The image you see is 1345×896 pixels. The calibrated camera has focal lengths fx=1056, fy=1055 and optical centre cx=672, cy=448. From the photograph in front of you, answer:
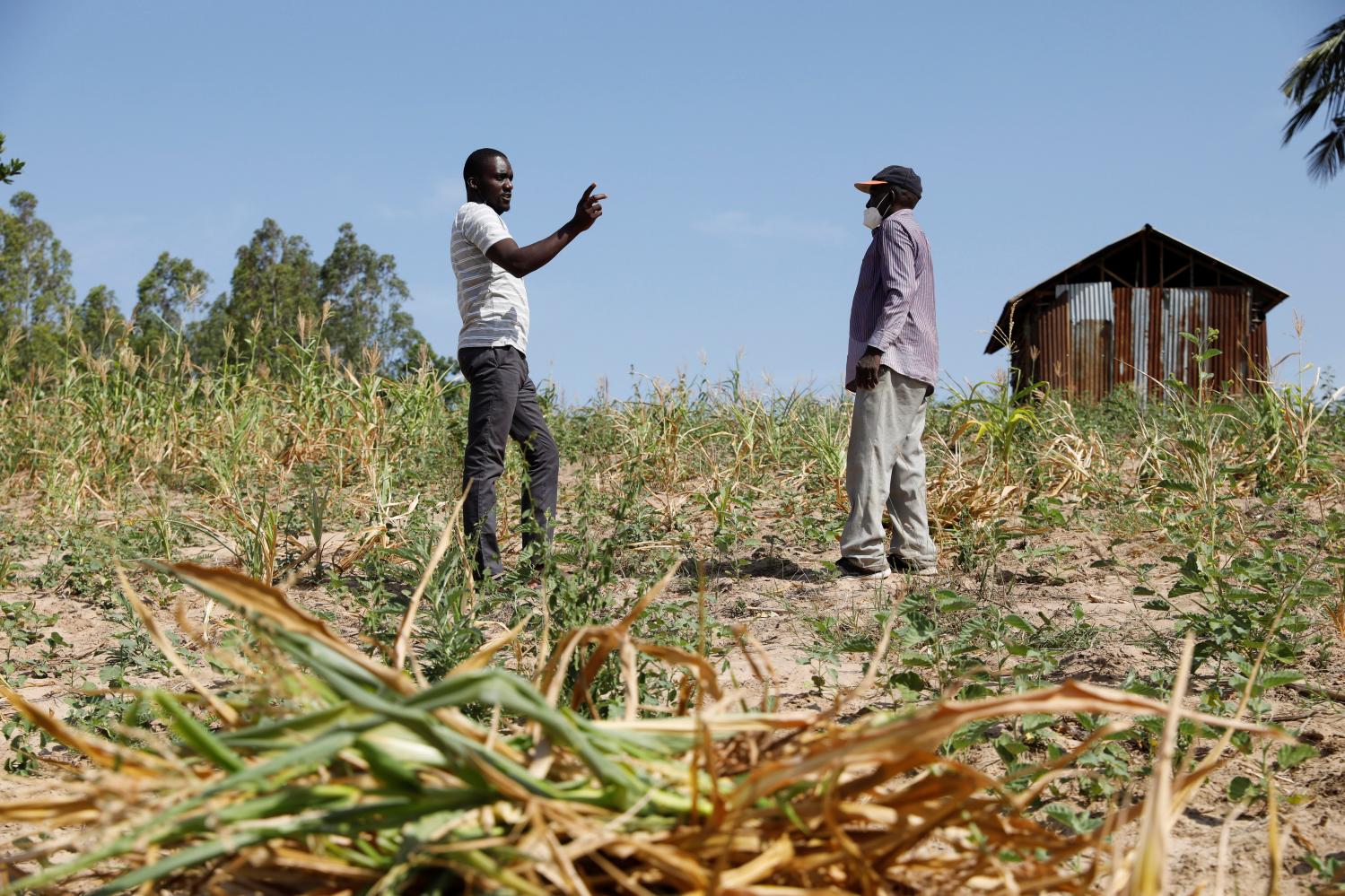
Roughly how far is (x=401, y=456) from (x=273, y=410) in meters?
1.18

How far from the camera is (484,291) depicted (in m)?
4.67

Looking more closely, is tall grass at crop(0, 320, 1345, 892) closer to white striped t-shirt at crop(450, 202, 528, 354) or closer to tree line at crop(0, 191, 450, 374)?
white striped t-shirt at crop(450, 202, 528, 354)

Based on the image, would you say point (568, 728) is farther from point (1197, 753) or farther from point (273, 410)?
point (273, 410)

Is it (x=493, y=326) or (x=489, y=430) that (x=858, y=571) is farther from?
(x=493, y=326)

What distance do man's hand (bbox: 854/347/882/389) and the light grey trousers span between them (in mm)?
50

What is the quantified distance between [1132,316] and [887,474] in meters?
14.4

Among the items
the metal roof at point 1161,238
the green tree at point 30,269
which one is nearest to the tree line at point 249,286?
the green tree at point 30,269

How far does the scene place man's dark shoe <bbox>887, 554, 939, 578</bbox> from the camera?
4.80 metres

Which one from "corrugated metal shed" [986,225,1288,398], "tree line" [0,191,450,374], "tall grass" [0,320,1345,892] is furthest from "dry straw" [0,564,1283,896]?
"tree line" [0,191,450,374]

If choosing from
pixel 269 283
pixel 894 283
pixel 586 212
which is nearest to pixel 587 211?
pixel 586 212

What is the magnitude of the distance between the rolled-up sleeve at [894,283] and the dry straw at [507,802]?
360 cm

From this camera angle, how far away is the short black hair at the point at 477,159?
4.75m

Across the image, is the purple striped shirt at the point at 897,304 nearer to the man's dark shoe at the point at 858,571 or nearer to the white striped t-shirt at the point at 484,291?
the man's dark shoe at the point at 858,571

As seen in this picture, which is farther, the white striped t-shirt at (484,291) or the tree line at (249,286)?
the tree line at (249,286)
